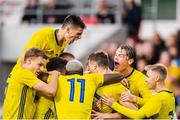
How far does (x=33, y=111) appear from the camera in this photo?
7707mm

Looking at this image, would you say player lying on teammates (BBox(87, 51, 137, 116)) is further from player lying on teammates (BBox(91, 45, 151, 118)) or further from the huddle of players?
player lying on teammates (BBox(91, 45, 151, 118))

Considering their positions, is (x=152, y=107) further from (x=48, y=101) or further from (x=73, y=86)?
(x=48, y=101)

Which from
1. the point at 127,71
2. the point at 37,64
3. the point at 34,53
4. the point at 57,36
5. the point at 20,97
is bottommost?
the point at 20,97

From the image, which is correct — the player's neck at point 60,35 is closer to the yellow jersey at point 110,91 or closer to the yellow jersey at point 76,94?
the yellow jersey at point 76,94

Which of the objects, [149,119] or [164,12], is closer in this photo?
[149,119]

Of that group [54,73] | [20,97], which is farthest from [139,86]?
[20,97]

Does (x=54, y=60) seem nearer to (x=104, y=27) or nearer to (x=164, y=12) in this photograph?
(x=104, y=27)

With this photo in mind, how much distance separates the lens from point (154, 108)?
7.52 meters

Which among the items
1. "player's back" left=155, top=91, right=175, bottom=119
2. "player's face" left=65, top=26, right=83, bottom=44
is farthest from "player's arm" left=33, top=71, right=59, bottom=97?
"player's back" left=155, top=91, right=175, bottom=119

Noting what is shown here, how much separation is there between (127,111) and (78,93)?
501 millimetres

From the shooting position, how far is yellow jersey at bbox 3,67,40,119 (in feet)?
24.8

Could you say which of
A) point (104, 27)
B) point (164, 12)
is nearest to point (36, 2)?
point (104, 27)

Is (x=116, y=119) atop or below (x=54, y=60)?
below

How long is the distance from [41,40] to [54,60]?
1.16 feet
